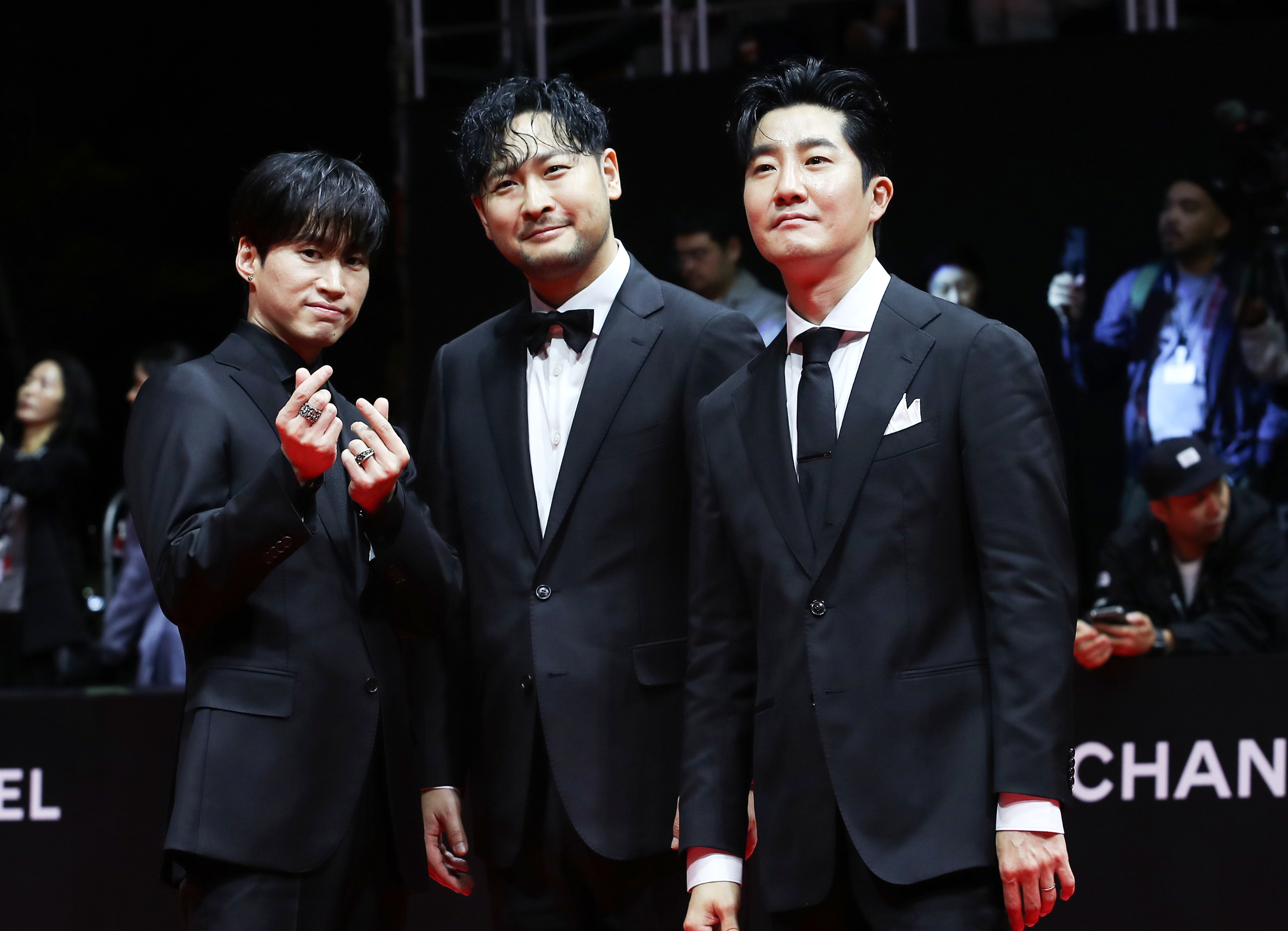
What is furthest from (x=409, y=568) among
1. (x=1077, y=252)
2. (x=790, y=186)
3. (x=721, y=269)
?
(x=1077, y=252)

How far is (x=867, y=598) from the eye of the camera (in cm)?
219

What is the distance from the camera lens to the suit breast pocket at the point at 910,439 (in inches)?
87.0

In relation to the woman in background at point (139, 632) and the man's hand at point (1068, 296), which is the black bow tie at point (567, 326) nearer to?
the woman in background at point (139, 632)

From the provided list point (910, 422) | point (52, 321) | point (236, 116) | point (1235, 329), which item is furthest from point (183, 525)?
point (52, 321)

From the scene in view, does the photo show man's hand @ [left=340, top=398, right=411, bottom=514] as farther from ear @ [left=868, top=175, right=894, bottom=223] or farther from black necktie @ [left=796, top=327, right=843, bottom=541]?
ear @ [left=868, top=175, right=894, bottom=223]

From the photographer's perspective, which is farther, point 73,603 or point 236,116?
point 236,116

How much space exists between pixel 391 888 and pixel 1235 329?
4331 mm

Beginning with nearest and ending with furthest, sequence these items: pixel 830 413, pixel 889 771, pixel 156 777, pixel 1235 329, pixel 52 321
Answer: pixel 889 771, pixel 830 413, pixel 156 777, pixel 1235 329, pixel 52 321

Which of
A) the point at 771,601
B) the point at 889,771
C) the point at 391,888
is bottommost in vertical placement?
the point at 391,888

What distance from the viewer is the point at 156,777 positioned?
11.7ft

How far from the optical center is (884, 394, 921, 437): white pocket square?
222 cm

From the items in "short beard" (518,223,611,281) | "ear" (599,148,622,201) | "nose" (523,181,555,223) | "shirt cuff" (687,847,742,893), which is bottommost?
"shirt cuff" (687,847,742,893)

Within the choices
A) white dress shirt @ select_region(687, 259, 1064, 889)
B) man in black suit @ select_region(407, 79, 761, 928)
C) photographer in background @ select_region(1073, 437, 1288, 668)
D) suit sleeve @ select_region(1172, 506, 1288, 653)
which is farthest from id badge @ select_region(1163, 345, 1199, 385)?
white dress shirt @ select_region(687, 259, 1064, 889)

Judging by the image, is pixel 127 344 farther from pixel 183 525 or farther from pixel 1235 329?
pixel 183 525
